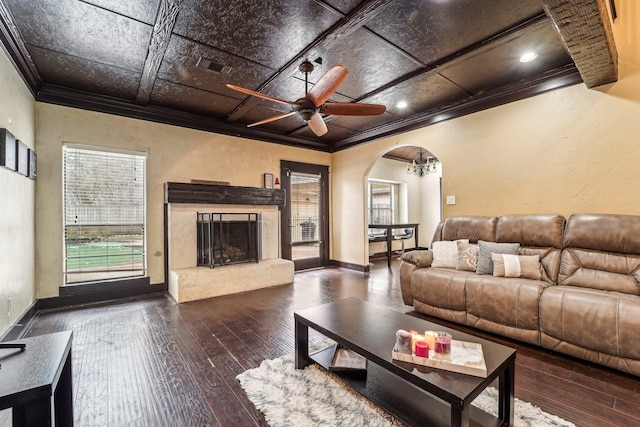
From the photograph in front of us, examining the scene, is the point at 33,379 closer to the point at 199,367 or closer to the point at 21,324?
the point at 199,367

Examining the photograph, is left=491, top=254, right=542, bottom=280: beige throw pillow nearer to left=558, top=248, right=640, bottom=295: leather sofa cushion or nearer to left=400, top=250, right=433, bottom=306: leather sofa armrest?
left=558, top=248, right=640, bottom=295: leather sofa cushion

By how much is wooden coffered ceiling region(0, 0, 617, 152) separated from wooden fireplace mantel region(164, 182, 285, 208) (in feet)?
3.88

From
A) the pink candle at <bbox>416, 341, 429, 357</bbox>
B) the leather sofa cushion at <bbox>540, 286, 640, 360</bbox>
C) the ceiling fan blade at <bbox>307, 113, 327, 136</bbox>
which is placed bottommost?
the leather sofa cushion at <bbox>540, 286, 640, 360</bbox>

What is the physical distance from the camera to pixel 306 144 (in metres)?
5.93

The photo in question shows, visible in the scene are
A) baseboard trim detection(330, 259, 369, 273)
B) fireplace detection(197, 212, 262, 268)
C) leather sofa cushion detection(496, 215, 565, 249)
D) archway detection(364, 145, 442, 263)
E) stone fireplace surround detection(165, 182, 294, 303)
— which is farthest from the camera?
archway detection(364, 145, 442, 263)

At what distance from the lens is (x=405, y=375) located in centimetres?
135

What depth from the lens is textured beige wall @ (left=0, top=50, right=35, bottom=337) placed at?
8.03 feet

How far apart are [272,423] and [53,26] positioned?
11.6ft

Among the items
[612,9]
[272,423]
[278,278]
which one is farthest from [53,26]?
[612,9]

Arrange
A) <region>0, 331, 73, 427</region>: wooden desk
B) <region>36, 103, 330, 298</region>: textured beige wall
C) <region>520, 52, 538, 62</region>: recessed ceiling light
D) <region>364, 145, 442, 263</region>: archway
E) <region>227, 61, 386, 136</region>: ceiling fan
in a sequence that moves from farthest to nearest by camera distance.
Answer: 1. <region>364, 145, 442, 263</region>: archway
2. <region>36, 103, 330, 298</region>: textured beige wall
3. <region>520, 52, 538, 62</region>: recessed ceiling light
4. <region>227, 61, 386, 136</region>: ceiling fan
5. <region>0, 331, 73, 427</region>: wooden desk

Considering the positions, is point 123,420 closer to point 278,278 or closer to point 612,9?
point 278,278

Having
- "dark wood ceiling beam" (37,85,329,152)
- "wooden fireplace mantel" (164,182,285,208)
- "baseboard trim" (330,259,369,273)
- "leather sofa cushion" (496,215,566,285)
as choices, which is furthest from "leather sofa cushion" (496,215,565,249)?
"dark wood ceiling beam" (37,85,329,152)

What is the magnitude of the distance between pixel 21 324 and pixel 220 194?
8.82 feet

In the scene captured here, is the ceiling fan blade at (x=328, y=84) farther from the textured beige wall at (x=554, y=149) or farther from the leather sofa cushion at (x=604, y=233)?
the leather sofa cushion at (x=604, y=233)
